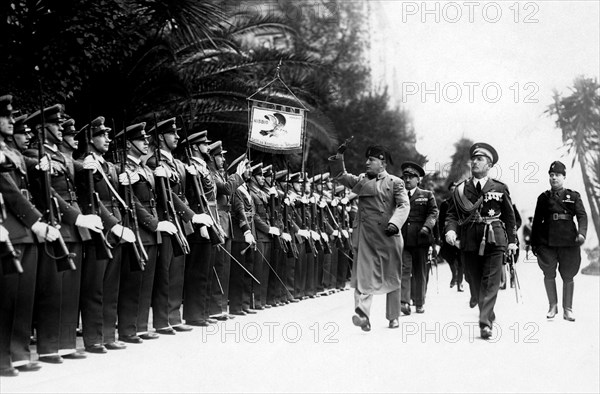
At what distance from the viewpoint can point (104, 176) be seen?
8.73m

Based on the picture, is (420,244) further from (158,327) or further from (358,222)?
(158,327)

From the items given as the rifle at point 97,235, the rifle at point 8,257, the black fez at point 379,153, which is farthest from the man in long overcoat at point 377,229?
the rifle at point 8,257

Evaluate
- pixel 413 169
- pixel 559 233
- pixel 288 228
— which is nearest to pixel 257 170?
pixel 288 228

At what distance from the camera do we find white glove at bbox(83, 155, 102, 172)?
8.43m

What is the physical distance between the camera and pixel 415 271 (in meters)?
13.3

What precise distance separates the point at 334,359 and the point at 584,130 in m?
16.1

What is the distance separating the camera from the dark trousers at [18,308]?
24.3 feet

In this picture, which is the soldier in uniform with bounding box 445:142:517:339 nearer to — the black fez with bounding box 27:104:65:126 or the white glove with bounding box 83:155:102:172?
the white glove with bounding box 83:155:102:172

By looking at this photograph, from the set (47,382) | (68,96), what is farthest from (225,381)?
(68,96)

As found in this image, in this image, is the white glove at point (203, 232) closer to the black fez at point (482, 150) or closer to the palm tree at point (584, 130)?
the black fez at point (482, 150)

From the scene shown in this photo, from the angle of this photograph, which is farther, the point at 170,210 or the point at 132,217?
the point at 170,210

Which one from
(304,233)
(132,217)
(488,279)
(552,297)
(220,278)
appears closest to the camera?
(132,217)

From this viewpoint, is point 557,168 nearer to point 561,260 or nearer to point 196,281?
point 561,260

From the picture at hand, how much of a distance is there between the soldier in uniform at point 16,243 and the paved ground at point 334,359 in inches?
11.2
